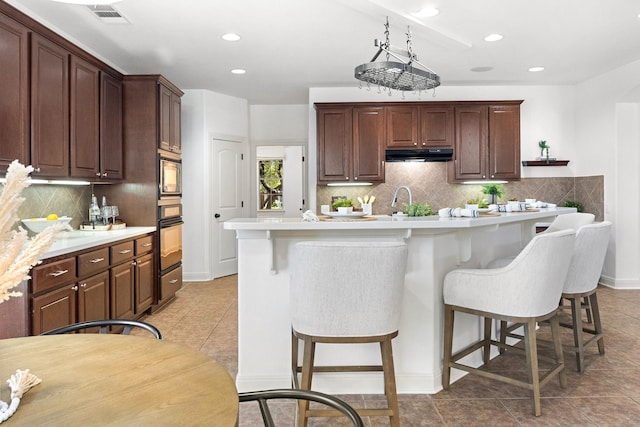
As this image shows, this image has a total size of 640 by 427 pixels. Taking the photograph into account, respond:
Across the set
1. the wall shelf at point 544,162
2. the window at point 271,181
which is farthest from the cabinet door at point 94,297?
the wall shelf at point 544,162

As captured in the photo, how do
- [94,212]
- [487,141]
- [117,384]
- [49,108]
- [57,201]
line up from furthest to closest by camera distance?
[487,141], [94,212], [57,201], [49,108], [117,384]

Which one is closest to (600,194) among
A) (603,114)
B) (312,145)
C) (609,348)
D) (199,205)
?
(603,114)

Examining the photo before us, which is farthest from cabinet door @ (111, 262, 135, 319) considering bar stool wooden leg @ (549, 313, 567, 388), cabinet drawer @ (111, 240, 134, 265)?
bar stool wooden leg @ (549, 313, 567, 388)

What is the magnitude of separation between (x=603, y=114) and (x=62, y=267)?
248 inches

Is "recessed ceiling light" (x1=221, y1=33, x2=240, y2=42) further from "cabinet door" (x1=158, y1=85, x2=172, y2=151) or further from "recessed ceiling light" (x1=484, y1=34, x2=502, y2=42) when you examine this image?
"recessed ceiling light" (x1=484, y1=34, x2=502, y2=42)

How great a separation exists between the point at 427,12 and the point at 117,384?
3.70 m

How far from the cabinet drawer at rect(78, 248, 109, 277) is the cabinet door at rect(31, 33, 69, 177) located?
72 cm

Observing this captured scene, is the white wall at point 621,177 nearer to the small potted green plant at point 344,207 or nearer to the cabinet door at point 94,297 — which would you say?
the small potted green plant at point 344,207

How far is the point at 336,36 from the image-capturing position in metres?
4.24

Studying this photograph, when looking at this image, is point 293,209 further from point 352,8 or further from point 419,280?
point 419,280

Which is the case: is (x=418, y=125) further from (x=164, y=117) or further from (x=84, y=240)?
(x=84, y=240)

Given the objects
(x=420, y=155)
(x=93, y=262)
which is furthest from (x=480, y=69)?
(x=93, y=262)

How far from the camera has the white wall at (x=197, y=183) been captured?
247 inches

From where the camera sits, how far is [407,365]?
8.66ft
